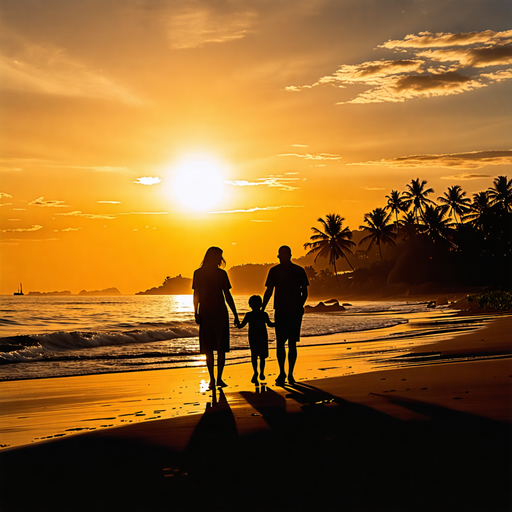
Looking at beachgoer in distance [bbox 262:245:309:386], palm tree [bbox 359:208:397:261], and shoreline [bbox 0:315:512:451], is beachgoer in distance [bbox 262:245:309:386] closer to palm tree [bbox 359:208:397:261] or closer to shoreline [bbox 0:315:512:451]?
shoreline [bbox 0:315:512:451]

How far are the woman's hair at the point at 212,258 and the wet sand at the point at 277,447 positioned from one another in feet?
5.99

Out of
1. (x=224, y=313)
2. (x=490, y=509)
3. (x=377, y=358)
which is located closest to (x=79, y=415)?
(x=224, y=313)

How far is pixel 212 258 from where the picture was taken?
7434mm

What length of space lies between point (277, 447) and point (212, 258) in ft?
12.3

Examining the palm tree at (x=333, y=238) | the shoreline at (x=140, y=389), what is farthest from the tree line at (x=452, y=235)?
the shoreline at (x=140, y=389)

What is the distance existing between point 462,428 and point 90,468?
295 cm

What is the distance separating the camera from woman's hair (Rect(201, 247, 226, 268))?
7.41 metres

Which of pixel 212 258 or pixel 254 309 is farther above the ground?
pixel 212 258

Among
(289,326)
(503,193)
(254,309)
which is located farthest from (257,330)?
(503,193)

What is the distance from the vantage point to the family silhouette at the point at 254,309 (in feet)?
23.9

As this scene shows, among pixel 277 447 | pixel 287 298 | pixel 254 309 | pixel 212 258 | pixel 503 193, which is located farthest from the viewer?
pixel 503 193

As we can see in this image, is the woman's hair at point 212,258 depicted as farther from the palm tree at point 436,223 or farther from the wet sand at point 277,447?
the palm tree at point 436,223

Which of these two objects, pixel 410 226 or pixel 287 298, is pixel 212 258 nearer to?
pixel 287 298

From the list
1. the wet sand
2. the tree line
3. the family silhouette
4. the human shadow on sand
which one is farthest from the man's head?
the tree line
